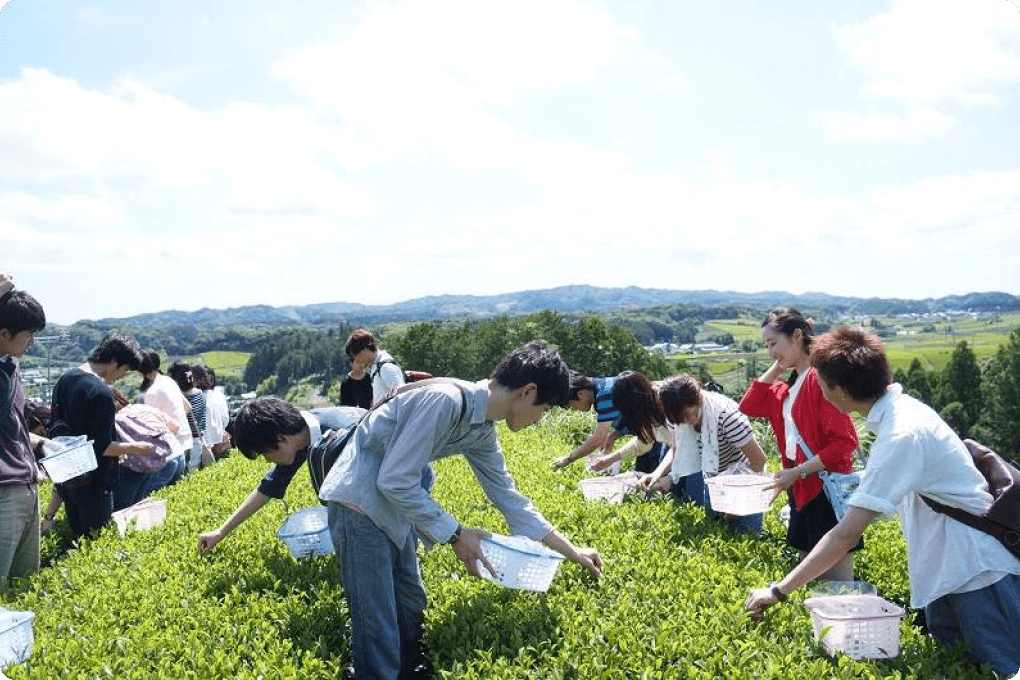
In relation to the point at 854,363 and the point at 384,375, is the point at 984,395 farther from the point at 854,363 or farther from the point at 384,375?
the point at 854,363

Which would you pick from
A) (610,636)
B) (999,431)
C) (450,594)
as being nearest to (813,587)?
(610,636)

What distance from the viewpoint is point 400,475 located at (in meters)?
3.55

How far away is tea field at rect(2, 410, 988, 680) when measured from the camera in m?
3.68

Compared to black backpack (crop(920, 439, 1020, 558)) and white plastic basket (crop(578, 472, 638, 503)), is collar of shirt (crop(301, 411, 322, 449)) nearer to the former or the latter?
white plastic basket (crop(578, 472, 638, 503))

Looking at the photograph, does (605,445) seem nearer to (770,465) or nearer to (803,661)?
(770,465)

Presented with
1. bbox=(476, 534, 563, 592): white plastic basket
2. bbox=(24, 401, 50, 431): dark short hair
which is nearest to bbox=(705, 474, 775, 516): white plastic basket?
bbox=(476, 534, 563, 592): white plastic basket

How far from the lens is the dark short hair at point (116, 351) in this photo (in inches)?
259

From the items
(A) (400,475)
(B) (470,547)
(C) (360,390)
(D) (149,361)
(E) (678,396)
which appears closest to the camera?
(A) (400,475)

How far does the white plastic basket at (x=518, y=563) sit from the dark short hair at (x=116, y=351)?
4245 mm

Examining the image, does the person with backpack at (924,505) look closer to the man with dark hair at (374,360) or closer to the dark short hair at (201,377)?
the man with dark hair at (374,360)

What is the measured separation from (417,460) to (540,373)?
696 millimetres

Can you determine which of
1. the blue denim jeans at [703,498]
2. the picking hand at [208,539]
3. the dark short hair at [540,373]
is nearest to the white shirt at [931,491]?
the dark short hair at [540,373]

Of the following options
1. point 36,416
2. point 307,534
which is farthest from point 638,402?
point 36,416

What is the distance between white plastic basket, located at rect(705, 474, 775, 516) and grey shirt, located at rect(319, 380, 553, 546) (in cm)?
190
